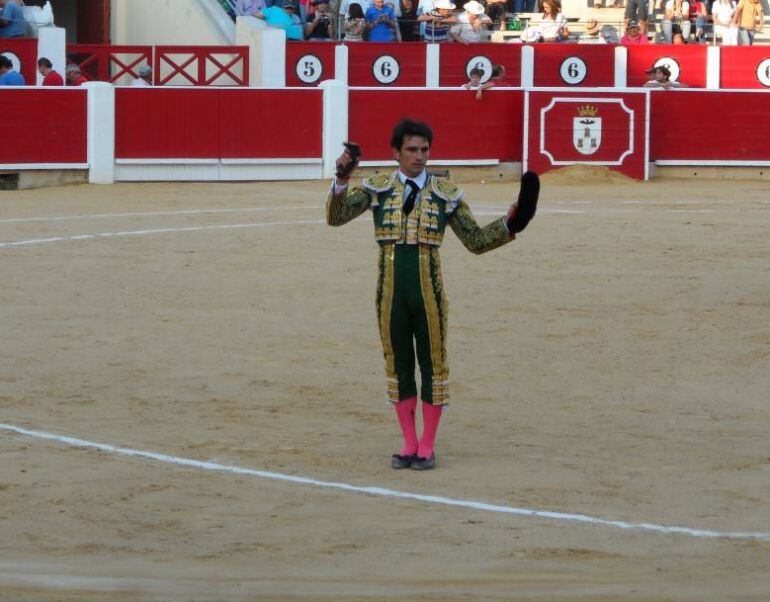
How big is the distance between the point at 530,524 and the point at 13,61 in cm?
1643

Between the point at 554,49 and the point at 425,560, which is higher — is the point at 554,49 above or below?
above

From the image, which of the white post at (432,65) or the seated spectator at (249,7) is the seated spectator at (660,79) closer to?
the white post at (432,65)

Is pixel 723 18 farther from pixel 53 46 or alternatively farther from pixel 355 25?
pixel 53 46

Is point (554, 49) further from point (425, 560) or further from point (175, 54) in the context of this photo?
point (425, 560)

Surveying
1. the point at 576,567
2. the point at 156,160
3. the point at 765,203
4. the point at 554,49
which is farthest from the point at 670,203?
the point at 576,567

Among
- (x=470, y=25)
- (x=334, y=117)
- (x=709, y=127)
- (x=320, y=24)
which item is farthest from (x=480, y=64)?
(x=334, y=117)

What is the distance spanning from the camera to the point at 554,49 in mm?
23594

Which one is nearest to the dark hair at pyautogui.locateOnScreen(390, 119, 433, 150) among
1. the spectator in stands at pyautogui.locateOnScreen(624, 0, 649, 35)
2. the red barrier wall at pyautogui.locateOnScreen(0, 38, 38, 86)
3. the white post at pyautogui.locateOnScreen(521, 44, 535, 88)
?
the red barrier wall at pyautogui.locateOnScreen(0, 38, 38, 86)

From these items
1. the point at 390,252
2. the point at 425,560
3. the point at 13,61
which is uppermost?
the point at 13,61

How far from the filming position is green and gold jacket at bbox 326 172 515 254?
20.3ft

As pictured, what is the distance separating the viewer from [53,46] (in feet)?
68.1

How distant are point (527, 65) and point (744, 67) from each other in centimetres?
328

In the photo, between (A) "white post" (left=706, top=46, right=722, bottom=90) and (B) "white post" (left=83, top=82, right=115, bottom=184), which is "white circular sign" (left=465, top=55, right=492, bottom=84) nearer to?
(A) "white post" (left=706, top=46, right=722, bottom=90)

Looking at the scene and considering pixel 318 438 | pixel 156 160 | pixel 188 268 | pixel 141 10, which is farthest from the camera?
Result: pixel 141 10
